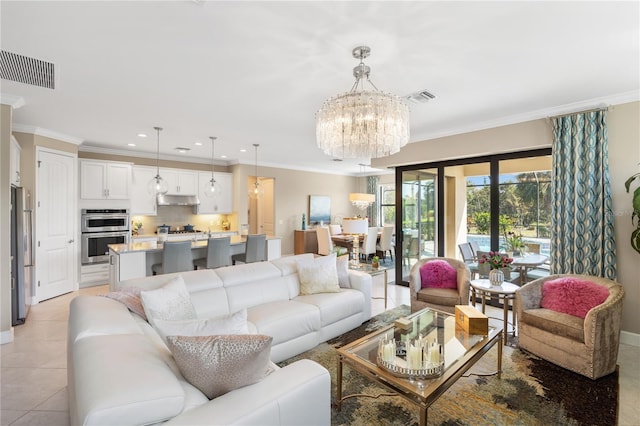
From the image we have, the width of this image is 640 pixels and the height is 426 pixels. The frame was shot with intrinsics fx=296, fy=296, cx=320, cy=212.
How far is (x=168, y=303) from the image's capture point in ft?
7.09

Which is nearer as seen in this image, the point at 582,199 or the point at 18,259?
the point at 582,199

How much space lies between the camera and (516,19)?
194cm

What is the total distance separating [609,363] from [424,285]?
1.80 metres

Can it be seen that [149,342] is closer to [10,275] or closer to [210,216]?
[10,275]

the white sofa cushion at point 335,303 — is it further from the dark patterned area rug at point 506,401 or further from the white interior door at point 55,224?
the white interior door at point 55,224

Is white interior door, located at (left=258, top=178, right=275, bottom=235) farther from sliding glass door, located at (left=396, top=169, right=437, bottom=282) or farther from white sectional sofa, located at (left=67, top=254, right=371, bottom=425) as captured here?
white sectional sofa, located at (left=67, top=254, right=371, bottom=425)

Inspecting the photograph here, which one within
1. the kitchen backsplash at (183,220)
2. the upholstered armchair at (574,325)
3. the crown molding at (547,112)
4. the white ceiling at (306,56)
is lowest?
the upholstered armchair at (574,325)

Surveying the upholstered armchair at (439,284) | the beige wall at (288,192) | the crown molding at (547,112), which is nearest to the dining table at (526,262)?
the upholstered armchair at (439,284)

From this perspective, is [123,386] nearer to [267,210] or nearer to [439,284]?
[439,284]

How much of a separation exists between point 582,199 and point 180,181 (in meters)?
7.12

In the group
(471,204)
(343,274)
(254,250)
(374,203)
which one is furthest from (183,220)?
(471,204)

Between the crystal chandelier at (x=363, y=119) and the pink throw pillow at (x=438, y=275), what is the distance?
2.09 metres

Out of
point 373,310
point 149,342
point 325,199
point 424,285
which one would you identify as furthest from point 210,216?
point 149,342

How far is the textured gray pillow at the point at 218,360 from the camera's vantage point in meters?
1.33
